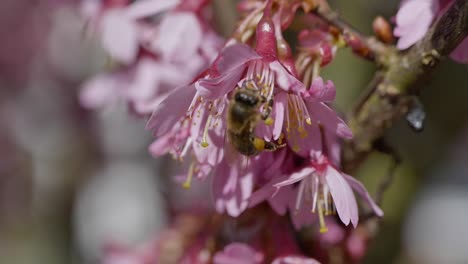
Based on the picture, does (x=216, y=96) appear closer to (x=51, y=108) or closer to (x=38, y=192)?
(x=38, y=192)

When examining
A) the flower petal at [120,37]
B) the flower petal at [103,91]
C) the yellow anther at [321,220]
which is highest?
the yellow anther at [321,220]

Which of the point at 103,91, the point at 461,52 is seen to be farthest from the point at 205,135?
the point at 103,91

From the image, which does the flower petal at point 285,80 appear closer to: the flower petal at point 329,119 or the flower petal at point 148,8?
the flower petal at point 329,119

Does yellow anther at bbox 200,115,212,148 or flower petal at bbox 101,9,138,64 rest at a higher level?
yellow anther at bbox 200,115,212,148

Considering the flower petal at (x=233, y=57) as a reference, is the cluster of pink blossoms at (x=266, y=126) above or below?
below

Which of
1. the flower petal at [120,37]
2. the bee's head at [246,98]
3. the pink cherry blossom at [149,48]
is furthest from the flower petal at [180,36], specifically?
the bee's head at [246,98]

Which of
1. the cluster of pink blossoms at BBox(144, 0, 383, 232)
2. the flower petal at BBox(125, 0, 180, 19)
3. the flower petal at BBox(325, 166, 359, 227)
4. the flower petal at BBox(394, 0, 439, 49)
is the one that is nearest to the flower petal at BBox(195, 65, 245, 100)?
the cluster of pink blossoms at BBox(144, 0, 383, 232)

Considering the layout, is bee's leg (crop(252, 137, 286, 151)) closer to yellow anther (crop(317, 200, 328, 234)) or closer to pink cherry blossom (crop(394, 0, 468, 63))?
yellow anther (crop(317, 200, 328, 234))
